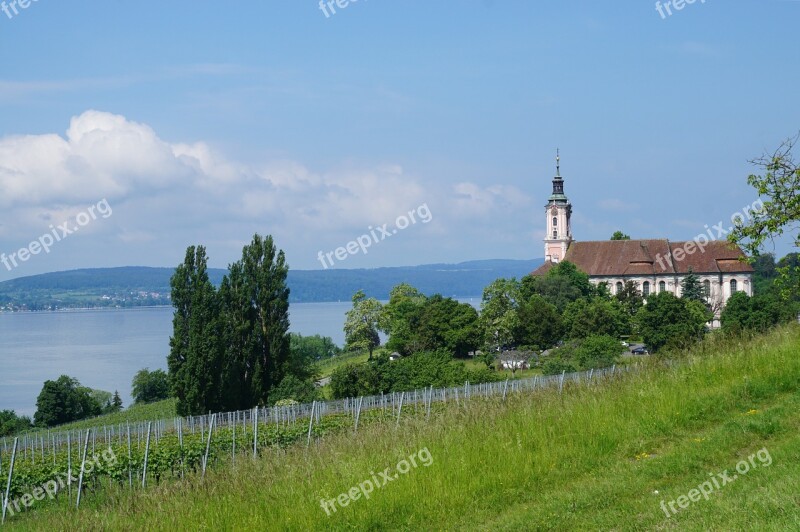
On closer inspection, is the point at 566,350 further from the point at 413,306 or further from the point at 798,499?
the point at 798,499

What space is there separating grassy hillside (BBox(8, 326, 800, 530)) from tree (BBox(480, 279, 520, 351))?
62129mm

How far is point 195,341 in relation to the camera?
45.3 metres

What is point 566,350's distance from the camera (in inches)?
2542

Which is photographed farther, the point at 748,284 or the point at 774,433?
the point at 748,284

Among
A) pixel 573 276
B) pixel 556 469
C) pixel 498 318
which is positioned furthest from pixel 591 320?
pixel 556 469

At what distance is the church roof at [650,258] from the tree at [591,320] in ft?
123

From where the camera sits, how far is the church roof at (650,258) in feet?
377

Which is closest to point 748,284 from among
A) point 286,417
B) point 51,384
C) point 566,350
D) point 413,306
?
point 413,306

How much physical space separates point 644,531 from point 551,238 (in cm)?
12780

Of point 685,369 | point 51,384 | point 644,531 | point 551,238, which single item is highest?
point 551,238

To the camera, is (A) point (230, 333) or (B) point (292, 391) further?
(A) point (230, 333)

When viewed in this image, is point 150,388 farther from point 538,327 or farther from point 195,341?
point 195,341

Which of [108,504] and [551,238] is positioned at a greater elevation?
[551,238]

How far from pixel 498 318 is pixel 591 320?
8.00m
